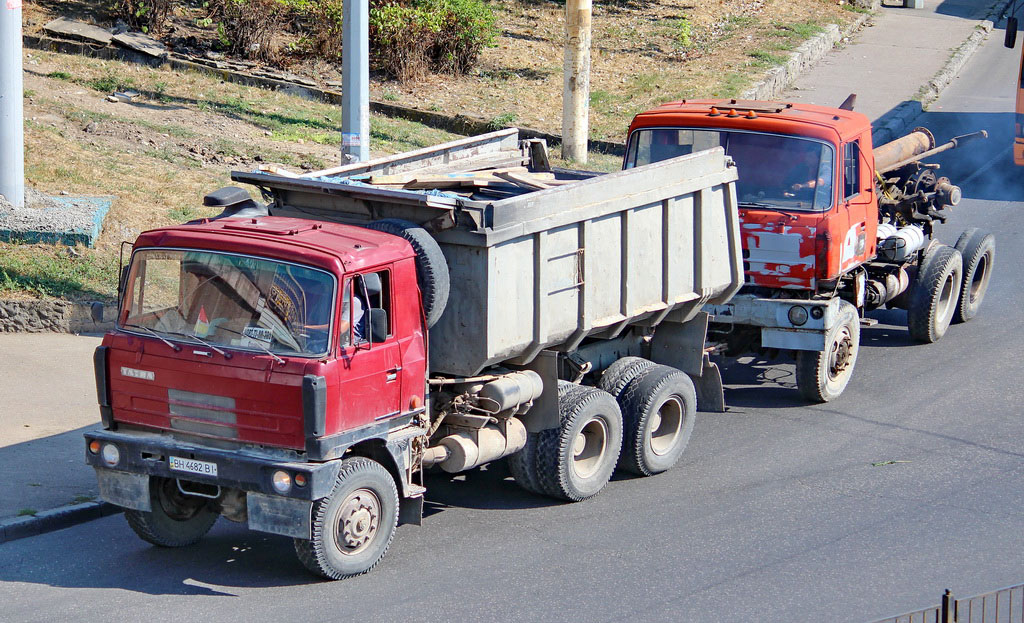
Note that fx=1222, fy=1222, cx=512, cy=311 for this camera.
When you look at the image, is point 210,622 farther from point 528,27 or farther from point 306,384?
point 528,27

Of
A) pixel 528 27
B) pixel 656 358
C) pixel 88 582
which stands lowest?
pixel 88 582

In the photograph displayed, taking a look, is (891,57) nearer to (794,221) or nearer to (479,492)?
(794,221)

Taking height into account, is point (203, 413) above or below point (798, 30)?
below

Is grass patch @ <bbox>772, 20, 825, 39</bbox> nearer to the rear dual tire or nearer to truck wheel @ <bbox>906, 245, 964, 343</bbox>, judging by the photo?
truck wheel @ <bbox>906, 245, 964, 343</bbox>

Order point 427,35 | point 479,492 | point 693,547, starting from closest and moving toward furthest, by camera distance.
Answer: point 693,547
point 479,492
point 427,35

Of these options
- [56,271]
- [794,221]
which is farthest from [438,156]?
[56,271]

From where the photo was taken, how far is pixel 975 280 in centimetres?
1424

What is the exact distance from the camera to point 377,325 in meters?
7.33

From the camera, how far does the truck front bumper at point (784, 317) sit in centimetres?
1082

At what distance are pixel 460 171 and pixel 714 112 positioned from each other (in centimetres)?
253

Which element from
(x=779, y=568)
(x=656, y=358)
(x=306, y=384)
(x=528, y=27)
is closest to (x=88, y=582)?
(x=306, y=384)

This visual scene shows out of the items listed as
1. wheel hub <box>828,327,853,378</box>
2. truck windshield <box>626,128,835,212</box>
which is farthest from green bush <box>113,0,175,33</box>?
wheel hub <box>828,327,853,378</box>

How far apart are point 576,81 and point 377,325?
12.8 m

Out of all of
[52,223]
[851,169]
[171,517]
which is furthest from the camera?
[52,223]
